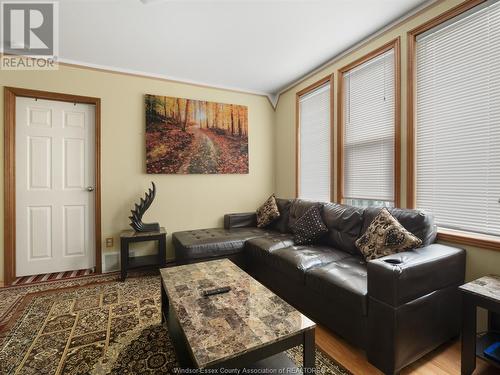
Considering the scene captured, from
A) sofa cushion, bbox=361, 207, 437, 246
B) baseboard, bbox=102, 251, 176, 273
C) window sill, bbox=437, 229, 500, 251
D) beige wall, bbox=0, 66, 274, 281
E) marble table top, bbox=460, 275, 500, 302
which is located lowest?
baseboard, bbox=102, 251, 176, 273

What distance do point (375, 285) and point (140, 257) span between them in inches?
113

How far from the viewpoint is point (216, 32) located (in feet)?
8.04

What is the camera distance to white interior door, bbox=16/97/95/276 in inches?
114

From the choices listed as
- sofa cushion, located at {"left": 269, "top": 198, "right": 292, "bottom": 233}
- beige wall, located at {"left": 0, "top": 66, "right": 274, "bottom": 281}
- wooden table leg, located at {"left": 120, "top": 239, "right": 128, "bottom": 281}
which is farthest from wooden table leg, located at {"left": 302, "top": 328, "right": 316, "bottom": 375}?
beige wall, located at {"left": 0, "top": 66, "right": 274, "bottom": 281}

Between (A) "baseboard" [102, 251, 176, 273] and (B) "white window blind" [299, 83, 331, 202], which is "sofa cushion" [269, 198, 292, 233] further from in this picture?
(A) "baseboard" [102, 251, 176, 273]

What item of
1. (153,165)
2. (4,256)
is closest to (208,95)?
(153,165)

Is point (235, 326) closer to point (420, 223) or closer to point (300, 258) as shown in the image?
point (300, 258)

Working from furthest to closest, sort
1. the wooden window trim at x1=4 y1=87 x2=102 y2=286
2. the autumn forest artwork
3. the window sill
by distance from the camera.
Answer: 1. the autumn forest artwork
2. the wooden window trim at x1=4 y1=87 x2=102 y2=286
3. the window sill

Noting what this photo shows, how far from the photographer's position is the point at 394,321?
138 centimetres

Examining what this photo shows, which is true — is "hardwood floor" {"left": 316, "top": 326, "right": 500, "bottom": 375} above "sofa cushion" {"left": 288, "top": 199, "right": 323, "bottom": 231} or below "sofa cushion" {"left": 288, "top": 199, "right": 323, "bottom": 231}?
below

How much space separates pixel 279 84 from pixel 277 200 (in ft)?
5.97

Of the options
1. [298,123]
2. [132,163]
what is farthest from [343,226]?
[132,163]

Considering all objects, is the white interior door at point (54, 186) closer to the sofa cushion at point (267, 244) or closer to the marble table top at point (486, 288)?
the sofa cushion at point (267, 244)

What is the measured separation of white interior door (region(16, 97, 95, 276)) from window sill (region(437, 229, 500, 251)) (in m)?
3.82
